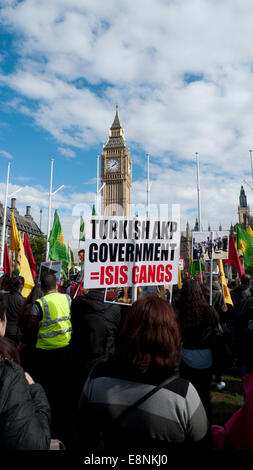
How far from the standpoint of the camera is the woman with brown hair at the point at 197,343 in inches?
136

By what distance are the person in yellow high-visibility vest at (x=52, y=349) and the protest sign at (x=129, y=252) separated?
848 mm

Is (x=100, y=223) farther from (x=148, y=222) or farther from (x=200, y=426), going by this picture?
(x=200, y=426)

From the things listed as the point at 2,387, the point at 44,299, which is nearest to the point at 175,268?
the point at 44,299

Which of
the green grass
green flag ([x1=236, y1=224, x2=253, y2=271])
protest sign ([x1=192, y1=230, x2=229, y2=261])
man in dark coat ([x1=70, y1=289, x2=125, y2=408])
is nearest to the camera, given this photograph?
man in dark coat ([x1=70, y1=289, x2=125, y2=408])

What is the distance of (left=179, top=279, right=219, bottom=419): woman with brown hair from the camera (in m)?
3.46

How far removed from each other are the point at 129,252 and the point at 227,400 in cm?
318

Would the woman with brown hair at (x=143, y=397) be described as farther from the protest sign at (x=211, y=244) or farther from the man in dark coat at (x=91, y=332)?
the protest sign at (x=211, y=244)

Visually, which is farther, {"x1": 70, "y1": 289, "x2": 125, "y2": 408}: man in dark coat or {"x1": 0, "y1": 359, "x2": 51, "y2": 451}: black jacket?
{"x1": 70, "y1": 289, "x2": 125, "y2": 408}: man in dark coat

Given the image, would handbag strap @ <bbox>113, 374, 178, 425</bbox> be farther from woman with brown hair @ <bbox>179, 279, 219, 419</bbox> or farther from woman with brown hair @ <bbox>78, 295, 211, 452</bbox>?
woman with brown hair @ <bbox>179, 279, 219, 419</bbox>

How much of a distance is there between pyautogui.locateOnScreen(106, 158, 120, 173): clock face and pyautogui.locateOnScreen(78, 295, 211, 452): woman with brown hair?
72.3 metres

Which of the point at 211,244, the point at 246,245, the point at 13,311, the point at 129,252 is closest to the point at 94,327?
the point at 129,252

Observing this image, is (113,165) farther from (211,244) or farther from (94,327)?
(94,327)

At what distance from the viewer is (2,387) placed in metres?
1.49

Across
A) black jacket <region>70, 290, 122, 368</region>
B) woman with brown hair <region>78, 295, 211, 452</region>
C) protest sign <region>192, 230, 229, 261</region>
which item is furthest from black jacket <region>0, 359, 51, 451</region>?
protest sign <region>192, 230, 229, 261</region>
